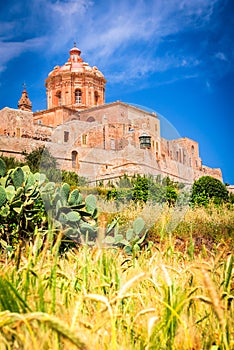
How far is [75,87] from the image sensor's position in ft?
123

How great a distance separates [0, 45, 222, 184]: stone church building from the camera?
16.3 ft

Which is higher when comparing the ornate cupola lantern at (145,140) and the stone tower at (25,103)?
the stone tower at (25,103)

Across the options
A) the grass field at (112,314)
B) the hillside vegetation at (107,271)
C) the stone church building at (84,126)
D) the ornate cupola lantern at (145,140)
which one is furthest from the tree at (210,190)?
the grass field at (112,314)

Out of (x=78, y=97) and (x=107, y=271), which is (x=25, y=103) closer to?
(x=78, y=97)

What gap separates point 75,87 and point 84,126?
21.5 metres

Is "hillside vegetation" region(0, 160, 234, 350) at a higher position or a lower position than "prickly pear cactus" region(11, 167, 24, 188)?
lower

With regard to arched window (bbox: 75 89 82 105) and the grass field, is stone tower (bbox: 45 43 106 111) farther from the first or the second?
the grass field

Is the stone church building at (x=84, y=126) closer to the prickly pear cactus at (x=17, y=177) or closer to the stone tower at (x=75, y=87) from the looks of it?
the stone tower at (x=75, y=87)

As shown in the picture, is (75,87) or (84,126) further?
(75,87)

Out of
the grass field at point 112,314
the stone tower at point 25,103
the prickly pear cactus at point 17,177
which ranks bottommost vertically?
the grass field at point 112,314

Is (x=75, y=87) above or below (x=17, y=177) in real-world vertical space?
above

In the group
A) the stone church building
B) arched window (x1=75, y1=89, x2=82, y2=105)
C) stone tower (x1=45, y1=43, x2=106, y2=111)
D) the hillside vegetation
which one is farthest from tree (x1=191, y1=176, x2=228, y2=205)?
arched window (x1=75, y1=89, x2=82, y2=105)

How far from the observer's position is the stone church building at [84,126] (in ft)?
16.3

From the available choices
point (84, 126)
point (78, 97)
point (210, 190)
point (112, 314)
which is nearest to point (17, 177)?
point (112, 314)
